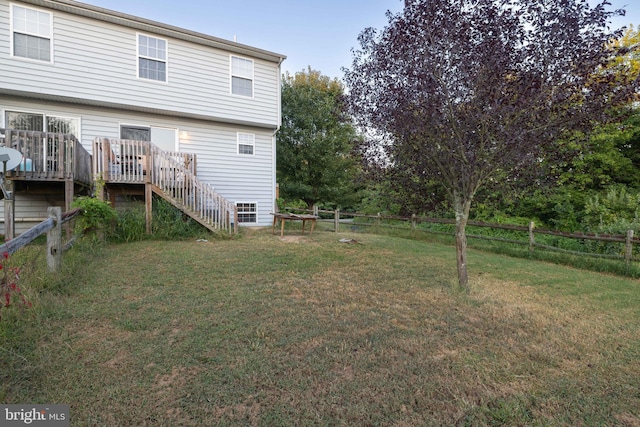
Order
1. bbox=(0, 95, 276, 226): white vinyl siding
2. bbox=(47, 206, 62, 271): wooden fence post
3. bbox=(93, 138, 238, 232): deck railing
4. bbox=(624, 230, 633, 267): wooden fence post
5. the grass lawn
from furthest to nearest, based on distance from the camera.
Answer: bbox=(0, 95, 276, 226): white vinyl siding → bbox=(93, 138, 238, 232): deck railing → bbox=(624, 230, 633, 267): wooden fence post → bbox=(47, 206, 62, 271): wooden fence post → the grass lawn

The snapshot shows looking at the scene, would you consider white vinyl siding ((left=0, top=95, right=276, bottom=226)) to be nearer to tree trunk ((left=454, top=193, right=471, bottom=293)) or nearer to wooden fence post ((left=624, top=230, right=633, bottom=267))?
tree trunk ((left=454, top=193, right=471, bottom=293))

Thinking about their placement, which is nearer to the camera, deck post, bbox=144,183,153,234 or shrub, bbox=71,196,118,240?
shrub, bbox=71,196,118,240

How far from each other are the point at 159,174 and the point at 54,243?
167 inches

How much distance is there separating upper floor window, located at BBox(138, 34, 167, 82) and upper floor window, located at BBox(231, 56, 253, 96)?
7.11 ft

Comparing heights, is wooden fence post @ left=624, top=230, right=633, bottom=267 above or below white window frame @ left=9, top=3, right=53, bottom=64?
below

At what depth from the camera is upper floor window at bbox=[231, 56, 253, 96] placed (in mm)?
10977

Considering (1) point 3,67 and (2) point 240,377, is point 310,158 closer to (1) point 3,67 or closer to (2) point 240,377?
(1) point 3,67

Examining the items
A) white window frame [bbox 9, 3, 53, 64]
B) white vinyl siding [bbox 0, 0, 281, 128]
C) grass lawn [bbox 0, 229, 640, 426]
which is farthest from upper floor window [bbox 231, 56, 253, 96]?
grass lawn [bbox 0, 229, 640, 426]

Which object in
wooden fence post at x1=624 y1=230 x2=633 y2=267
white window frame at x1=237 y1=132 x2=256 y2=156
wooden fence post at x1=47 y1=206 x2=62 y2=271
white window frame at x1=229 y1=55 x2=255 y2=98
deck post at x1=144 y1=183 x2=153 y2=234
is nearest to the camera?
wooden fence post at x1=47 y1=206 x2=62 y2=271

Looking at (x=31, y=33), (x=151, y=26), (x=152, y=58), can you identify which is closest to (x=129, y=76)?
(x=152, y=58)

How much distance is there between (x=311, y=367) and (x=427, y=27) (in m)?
4.04

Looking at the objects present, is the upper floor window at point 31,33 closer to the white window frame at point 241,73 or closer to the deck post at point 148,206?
the deck post at point 148,206

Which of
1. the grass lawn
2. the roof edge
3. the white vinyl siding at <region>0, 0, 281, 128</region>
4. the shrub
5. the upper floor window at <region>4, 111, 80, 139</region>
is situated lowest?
the grass lawn

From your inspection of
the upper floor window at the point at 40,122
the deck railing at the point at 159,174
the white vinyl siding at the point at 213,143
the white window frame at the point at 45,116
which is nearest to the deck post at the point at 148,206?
the deck railing at the point at 159,174
